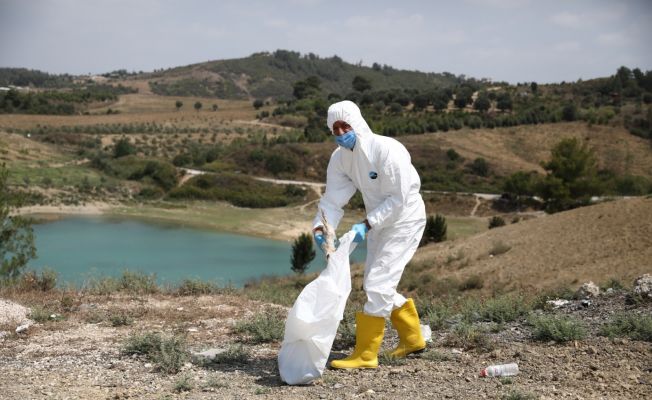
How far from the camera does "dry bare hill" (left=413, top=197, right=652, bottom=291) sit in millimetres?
15273

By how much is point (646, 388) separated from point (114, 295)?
664 cm

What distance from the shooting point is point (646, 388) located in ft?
16.0

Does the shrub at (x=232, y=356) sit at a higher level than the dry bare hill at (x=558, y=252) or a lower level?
higher

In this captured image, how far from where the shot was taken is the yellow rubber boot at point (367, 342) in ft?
18.8

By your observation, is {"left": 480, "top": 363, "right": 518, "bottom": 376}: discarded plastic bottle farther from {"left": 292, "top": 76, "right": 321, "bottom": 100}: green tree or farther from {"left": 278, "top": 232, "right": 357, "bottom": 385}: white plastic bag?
{"left": 292, "top": 76, "right": 321, "bottom": 100}: green tree

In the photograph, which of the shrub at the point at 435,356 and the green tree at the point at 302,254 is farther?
the green tree at the point at 302,254

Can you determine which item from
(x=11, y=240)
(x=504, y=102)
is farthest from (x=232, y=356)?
(x=504, y=102)

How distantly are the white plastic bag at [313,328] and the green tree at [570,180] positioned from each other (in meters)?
34.6

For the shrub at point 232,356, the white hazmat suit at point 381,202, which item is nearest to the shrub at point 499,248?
the white hazmat suit at point 381,202

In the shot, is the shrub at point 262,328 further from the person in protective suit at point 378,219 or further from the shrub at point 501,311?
the shrub at point 501,311

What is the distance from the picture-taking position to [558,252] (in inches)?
685

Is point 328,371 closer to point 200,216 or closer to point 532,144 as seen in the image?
point 200,216

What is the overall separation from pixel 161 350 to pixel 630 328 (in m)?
4.15

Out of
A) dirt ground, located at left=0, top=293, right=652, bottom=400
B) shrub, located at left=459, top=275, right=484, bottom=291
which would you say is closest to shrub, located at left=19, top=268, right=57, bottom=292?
dirt ground, located at left=0, top=293, right=652, bottom=400
